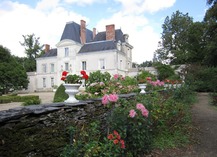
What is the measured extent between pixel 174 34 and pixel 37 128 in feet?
95.6

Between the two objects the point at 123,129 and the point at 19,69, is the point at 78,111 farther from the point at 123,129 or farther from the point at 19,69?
the point at 19,69

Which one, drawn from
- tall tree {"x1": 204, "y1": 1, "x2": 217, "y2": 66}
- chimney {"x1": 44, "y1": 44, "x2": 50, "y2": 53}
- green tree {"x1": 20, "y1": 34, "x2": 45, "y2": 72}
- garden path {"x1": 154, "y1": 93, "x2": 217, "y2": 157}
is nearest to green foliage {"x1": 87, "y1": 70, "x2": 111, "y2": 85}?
garden path {"x1": 154, "y1": 93, "x2": 217, "y2": 157}

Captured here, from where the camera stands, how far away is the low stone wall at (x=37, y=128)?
6.27 ft

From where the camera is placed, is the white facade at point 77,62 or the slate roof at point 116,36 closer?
the white facade at point 77,62

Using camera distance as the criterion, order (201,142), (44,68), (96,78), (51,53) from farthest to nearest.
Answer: (51,53), (44,68), (96,78), (201,142)

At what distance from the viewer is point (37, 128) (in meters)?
2.24

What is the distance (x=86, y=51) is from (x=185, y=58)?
1355 cm

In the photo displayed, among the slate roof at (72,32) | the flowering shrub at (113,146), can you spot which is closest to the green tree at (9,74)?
the slate roof at (72,32)

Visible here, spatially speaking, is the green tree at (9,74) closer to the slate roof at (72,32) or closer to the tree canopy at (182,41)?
the slate roof at (72,32)

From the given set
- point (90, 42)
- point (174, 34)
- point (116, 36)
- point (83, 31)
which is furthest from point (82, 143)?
point (174, 34)

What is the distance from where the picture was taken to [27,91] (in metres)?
31.2

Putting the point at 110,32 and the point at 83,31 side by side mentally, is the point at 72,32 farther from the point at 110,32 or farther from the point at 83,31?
the point at 110,32

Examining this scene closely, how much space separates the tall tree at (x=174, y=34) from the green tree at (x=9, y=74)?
68.2ft

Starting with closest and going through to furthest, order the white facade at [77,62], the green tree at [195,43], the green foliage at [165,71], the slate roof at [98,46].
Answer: the green foliage at [165,71]
the green tree at [195,43]
the white facade at [77,62]
the slate roof at [98,46]
